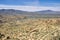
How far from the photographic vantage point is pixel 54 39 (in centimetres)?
4759

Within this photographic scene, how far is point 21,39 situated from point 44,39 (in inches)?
296

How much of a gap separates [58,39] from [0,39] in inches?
720

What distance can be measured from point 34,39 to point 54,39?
736 centimetres

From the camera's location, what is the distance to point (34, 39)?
5231 cm

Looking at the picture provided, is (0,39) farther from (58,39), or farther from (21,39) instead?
(58,39)

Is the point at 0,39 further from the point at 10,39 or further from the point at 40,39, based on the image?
Result: the point at 40,39

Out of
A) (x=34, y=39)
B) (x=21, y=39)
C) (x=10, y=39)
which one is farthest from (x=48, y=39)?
(x=10, y=39)

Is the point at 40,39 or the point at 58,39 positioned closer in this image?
the point at 58,39

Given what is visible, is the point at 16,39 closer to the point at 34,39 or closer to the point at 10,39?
the point at 10,39

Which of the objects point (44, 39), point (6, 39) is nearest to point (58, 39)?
point (44, 39)

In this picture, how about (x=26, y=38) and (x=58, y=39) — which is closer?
(x=58, y=39)

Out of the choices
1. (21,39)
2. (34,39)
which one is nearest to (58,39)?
(34,39)

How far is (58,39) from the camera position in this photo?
47312mm

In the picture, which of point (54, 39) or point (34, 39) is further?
point (34, 39)
